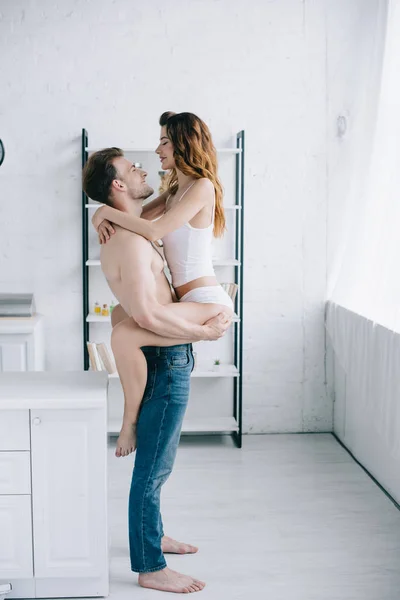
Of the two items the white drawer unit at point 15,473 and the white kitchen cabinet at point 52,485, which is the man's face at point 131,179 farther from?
the white drawer unit at point 15,473

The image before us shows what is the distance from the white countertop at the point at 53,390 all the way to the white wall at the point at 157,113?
6.02ft

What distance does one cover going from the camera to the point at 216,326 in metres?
2.54

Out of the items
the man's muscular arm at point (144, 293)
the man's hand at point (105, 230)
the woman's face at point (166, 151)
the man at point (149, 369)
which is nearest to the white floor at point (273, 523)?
the man at point (149, 369)

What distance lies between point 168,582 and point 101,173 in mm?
1530

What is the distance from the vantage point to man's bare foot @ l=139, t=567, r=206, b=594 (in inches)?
99.8

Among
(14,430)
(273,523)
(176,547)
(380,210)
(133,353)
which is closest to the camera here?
(14,430)

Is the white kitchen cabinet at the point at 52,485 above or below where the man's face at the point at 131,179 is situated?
below

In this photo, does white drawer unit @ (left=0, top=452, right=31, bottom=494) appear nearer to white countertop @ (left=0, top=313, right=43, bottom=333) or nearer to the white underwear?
the white underwear

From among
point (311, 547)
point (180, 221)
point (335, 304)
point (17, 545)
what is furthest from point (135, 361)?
point (335, 304)

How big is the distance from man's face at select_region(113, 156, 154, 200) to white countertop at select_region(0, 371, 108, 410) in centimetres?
72

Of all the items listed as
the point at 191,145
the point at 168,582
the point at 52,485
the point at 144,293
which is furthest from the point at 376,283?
the point at 52,485

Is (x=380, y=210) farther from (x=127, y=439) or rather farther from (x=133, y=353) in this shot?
(x=127, y=439)

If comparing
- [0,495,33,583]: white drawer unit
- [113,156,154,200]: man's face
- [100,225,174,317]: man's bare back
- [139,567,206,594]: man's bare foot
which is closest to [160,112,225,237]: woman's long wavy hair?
[113,156,154,200]: man's face

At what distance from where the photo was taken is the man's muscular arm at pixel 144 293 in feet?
7.87
